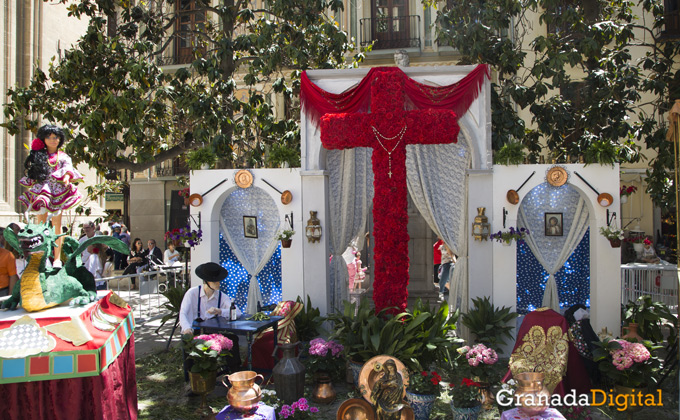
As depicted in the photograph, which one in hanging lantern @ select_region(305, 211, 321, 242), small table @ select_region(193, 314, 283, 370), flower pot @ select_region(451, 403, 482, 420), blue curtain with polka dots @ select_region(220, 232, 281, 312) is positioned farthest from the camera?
blue curtain with polka dots @ select_region(220, 232, 281, 312)

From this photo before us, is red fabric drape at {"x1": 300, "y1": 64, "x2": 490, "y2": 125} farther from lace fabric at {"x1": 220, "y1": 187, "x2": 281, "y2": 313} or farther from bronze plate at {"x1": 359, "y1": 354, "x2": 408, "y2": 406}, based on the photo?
bronze plate at {"x1": 359, "y1": 354, "x2": 408, "y2": 406}

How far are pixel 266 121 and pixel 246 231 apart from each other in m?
2.43

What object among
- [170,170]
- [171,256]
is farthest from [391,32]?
[171,256]

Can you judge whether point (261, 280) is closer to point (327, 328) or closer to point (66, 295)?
point (327, 328)

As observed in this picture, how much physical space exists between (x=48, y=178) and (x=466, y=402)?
542 centimetres

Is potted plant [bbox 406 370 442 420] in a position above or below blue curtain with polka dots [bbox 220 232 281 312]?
below

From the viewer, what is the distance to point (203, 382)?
6613mm

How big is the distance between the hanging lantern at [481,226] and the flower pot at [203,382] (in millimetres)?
4568

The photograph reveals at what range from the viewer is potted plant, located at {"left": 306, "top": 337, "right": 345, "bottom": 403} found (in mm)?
7004

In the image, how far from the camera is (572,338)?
6.53 metres

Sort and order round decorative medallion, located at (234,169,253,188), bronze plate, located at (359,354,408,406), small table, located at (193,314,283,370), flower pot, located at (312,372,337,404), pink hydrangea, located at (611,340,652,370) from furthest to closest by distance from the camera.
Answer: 1. round decorative medallion, located at (234,169,253,188)
2. flower pot, located at (312,372,337,404)
3. small table, located at (193,314,283,370)
4. pink hydrangea, located at (611,340,652,370)
5. bronze plate, located at (359,354,408,406)

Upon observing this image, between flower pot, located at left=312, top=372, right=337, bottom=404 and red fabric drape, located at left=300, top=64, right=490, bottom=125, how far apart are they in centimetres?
419

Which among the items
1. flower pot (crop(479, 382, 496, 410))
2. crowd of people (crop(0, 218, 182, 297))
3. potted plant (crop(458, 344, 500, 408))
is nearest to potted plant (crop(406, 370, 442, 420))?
potted plant (crop(458, 344, 500, 408))

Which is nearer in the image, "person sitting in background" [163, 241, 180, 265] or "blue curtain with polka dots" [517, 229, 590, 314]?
"blue curtain with polka dots" [517, 229, 590, 314]
